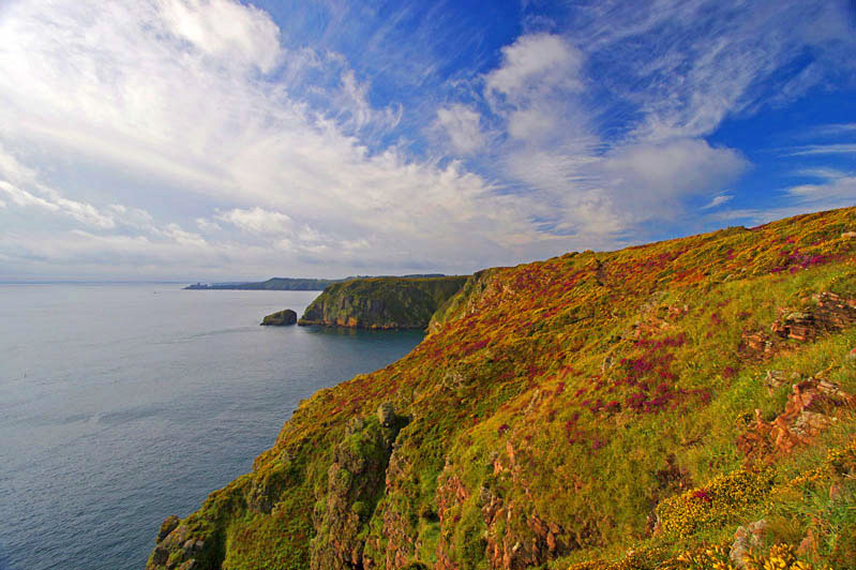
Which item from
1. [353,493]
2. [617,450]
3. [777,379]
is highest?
[777,379]

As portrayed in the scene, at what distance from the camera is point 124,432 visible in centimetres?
7894

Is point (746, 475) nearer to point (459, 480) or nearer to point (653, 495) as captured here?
point (653, 495)

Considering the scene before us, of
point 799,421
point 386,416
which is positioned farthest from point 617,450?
point 386,416

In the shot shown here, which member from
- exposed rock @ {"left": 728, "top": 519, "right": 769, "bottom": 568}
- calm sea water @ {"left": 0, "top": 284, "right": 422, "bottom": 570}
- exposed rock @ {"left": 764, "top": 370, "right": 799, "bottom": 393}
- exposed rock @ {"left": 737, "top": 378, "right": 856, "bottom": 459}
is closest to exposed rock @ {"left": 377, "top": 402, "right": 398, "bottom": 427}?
exposed rock @ {"left": 737, "top": 378, "right": 856, "bottom": 459}

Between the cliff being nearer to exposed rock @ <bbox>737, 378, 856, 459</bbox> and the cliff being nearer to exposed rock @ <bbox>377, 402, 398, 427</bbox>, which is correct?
exposed rock @ <bbox>737, 378, 856, 459</bbox>

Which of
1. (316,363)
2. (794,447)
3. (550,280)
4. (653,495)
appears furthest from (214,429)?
(794,447)

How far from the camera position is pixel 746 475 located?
1290 cm

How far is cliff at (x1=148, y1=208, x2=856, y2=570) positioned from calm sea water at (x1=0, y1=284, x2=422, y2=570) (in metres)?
13.1

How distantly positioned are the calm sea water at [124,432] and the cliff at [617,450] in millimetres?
13120

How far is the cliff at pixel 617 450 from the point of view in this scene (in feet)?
37.8

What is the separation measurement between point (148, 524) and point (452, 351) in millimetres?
51079

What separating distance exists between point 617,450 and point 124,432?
332 feet

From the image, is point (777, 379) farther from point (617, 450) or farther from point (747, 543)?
point (747, 543)

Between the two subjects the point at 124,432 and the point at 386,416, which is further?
the point at 124,432
